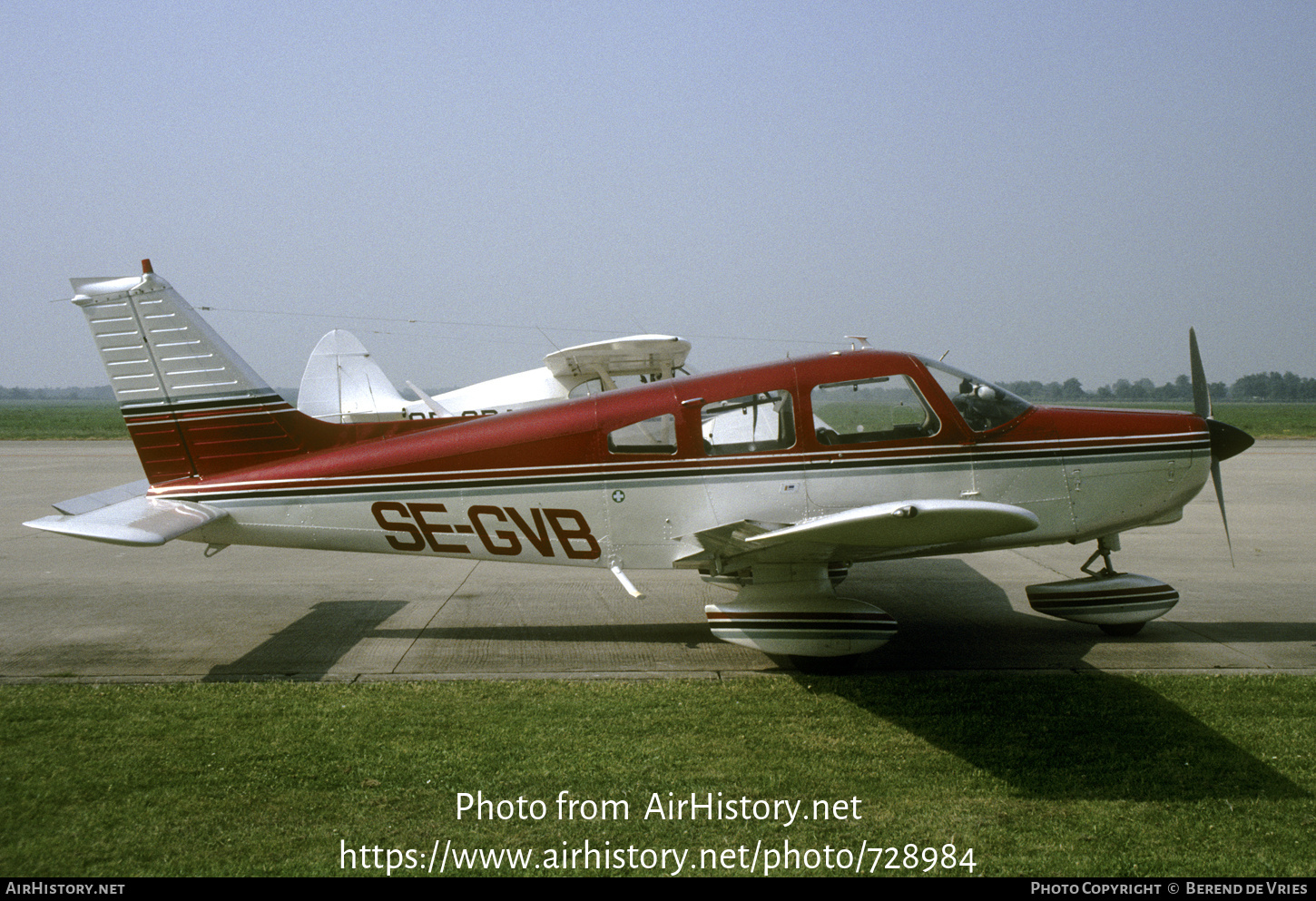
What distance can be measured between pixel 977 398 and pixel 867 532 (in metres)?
2.21

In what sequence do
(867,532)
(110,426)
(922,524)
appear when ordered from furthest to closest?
(110,426) < (867,532) < (922,524)

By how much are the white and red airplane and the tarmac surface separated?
2.70 feet

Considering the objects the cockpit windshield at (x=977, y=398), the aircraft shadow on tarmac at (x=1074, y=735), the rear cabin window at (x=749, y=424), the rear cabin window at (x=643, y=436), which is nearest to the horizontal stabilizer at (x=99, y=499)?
the rear cabin window at (x=643, y=436)

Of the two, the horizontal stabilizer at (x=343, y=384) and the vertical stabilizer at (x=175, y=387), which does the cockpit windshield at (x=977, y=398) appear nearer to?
the vertical stabilizer at (x=175, y=387)

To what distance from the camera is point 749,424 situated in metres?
6.77

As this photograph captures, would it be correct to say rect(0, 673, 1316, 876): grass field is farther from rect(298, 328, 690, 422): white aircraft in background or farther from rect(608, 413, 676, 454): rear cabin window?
rect(298, 328, 690, 422): white aircraft in background

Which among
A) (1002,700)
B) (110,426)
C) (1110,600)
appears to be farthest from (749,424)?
(110,426)

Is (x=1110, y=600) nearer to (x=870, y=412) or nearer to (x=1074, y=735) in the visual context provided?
(x=1074, y=735)

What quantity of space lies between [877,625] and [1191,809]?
2.36 m

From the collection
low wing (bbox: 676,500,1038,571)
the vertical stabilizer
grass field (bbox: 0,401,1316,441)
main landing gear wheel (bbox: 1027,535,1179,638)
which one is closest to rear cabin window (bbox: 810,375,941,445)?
low wing (bbox: 676,500,1038,571)

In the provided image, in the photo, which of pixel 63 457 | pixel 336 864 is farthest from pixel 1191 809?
pixel 63 457

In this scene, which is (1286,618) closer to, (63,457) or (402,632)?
(402,632)

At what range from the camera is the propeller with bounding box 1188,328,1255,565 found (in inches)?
279

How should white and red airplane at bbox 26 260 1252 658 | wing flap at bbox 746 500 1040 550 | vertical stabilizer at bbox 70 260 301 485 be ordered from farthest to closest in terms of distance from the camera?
vertical stabilizer at bbox 70 260 301 485 → white and red airplane at bbox 26 260 1252 658 → wing flap at bbox 746 500 1040 550
